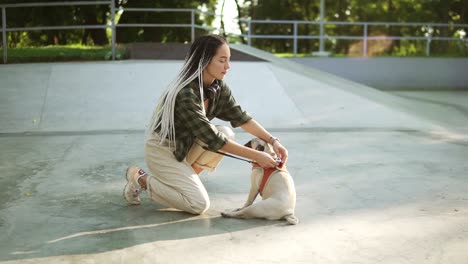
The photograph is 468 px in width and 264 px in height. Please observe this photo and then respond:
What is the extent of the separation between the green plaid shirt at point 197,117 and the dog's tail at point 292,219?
652 mm

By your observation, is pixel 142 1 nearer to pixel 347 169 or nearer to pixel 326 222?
pixel 347 169

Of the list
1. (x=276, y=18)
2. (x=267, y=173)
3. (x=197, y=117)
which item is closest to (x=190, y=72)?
(x=197, y=117)

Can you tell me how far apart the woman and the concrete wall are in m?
14.9

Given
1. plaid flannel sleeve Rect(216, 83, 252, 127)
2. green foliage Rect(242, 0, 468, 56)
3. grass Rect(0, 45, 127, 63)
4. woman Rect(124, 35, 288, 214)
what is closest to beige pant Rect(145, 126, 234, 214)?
woman Rect(124, 35, 288, 214)

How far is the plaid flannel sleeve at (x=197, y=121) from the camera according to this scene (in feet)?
14.1

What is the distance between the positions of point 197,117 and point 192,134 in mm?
282

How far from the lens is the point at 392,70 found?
19.2 m

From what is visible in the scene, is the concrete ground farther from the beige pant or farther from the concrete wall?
the concrete wall

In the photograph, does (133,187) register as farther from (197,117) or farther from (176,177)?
(197,117)

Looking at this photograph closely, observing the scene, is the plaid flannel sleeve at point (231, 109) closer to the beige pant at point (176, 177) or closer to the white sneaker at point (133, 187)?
the beige pant at point (176, 177)

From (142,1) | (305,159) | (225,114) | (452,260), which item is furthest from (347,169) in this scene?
(142,1)

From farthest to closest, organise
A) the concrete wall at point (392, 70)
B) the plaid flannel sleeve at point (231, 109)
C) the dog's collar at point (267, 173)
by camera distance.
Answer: the concrete wall at point (392, 70) → the plaid flannel sleeve at point (231, 109) → the dog's collar at point (267, 173)

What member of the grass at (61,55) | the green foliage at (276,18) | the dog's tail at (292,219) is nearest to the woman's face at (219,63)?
the dog's tail at (292,219)

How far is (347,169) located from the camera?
6234mm
